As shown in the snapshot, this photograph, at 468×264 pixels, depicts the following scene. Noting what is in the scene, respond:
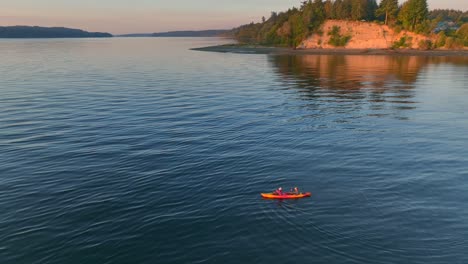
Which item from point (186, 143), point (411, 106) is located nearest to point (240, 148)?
point (186, 143)

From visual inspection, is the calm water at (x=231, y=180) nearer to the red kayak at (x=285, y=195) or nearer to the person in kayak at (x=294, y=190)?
the red kayak at (x=285, y=195)

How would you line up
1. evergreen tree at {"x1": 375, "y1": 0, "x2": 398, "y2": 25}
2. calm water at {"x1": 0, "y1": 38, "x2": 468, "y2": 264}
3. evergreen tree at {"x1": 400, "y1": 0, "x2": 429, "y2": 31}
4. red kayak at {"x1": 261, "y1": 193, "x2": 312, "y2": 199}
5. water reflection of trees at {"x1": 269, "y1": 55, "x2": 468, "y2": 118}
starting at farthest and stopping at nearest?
evergreen tree at {"x1": 375, "y1": 0, "x2": 398, "y2": 25}
evergreen tree at {"x1": 400, "y1": 0, "x2": 429, "y2": 31}
water reflection of trees at {"x1": 269, "y1": 55, "x2": 468, "y2": 118}
red kayak at {"x1": 261, "y1": 193, "x2": 312, "y2": 199}
calm water at {"x1": 0, "y1": 38, "x2": 468, "y2": 264}

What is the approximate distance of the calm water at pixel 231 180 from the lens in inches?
760

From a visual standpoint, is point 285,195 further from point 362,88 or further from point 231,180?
point 362,88

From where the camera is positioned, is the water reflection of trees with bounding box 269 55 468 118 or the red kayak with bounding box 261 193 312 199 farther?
the water reflection of trees with bounding box 269 55 468 118

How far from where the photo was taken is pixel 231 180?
92.7 feet

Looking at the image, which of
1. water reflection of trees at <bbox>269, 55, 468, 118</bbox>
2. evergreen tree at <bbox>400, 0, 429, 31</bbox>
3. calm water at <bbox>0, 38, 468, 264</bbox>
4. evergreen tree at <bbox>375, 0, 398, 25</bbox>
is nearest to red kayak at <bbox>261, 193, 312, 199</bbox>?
calm water at <bbox>0, 38, 468, 264</bbox>

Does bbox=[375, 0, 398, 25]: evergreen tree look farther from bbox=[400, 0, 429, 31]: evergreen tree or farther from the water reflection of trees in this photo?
the water reflection of trees

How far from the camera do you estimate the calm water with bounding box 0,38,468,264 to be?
19.3 meters

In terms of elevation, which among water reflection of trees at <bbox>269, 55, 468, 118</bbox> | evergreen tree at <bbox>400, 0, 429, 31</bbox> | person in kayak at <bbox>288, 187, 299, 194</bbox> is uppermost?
evergreen tree at <bbox>400, 0, 429, 31</bbox>

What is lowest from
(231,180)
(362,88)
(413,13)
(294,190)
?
(294,190)

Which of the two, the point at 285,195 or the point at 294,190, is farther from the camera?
the point at 294,190

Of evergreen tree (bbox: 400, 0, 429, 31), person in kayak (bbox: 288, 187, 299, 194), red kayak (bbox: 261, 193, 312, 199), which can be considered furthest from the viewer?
evergreen tree (bbox: 400, 0, 429, 31)

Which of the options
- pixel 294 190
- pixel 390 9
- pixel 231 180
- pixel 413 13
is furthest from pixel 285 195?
pixel 390 9
